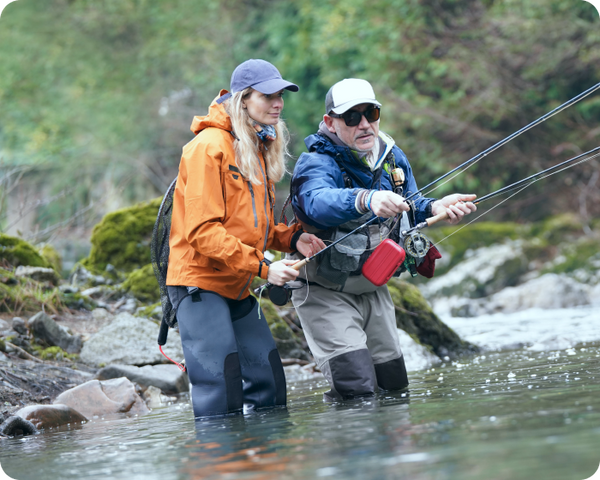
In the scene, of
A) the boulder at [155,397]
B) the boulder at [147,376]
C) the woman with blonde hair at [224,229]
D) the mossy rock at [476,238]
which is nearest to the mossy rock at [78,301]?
the boulder at [147,376]

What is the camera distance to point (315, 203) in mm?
4262

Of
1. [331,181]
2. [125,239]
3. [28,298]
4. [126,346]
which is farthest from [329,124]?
[125,239]

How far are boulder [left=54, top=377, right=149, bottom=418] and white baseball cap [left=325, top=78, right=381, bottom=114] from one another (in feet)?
8.39

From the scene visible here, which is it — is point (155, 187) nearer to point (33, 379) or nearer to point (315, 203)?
point (33, 379)

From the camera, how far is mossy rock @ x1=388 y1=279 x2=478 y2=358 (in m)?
7.49

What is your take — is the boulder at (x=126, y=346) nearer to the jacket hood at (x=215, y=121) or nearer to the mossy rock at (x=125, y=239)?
the mossy rock at (x=125, y=239)

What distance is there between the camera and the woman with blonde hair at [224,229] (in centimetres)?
400

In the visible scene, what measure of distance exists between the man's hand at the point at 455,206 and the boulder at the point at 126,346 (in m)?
3.20

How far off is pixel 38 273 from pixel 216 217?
16.1 ft

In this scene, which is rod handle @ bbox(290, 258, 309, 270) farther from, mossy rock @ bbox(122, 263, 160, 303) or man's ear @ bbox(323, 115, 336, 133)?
mossy rock @ bbox(122, 263, 160, 303)

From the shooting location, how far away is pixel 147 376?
637cm

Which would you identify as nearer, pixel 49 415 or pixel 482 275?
pixel 49 415

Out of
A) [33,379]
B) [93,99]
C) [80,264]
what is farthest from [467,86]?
[93,99]

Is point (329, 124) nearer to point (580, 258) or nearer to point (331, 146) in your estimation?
point (331, 146)
